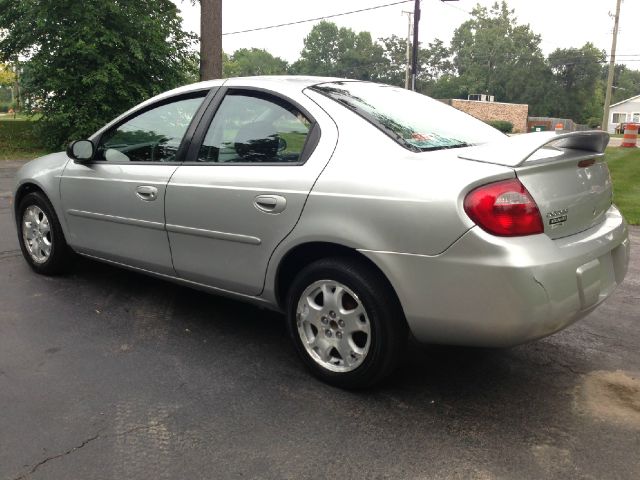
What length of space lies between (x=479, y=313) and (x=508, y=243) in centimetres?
33

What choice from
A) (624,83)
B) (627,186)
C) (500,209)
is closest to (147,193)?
(500,209)

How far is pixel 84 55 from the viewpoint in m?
16.1

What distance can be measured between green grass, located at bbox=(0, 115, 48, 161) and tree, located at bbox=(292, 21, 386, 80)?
313 feet

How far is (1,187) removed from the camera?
11.0 m

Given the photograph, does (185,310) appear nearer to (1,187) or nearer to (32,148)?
(1,187)

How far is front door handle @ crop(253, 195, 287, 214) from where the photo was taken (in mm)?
3105

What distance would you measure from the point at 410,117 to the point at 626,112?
101456 millimetres

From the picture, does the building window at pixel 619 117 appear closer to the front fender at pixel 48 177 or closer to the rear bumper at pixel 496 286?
the front fender at pixel 48 177

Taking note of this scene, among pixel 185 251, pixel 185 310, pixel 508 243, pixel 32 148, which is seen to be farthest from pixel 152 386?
pixel 32 148

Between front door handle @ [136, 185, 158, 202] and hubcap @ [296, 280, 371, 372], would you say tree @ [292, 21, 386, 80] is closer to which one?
front door handle @ [136, 185, 158, 202]

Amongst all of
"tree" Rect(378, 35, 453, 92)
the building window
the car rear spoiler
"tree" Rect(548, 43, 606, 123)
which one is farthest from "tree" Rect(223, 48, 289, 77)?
the car rear spoiler

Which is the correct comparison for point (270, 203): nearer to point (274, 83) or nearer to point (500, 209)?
point (274, 83)

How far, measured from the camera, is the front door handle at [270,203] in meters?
3.11

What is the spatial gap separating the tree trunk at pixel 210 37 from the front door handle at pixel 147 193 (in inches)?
402
